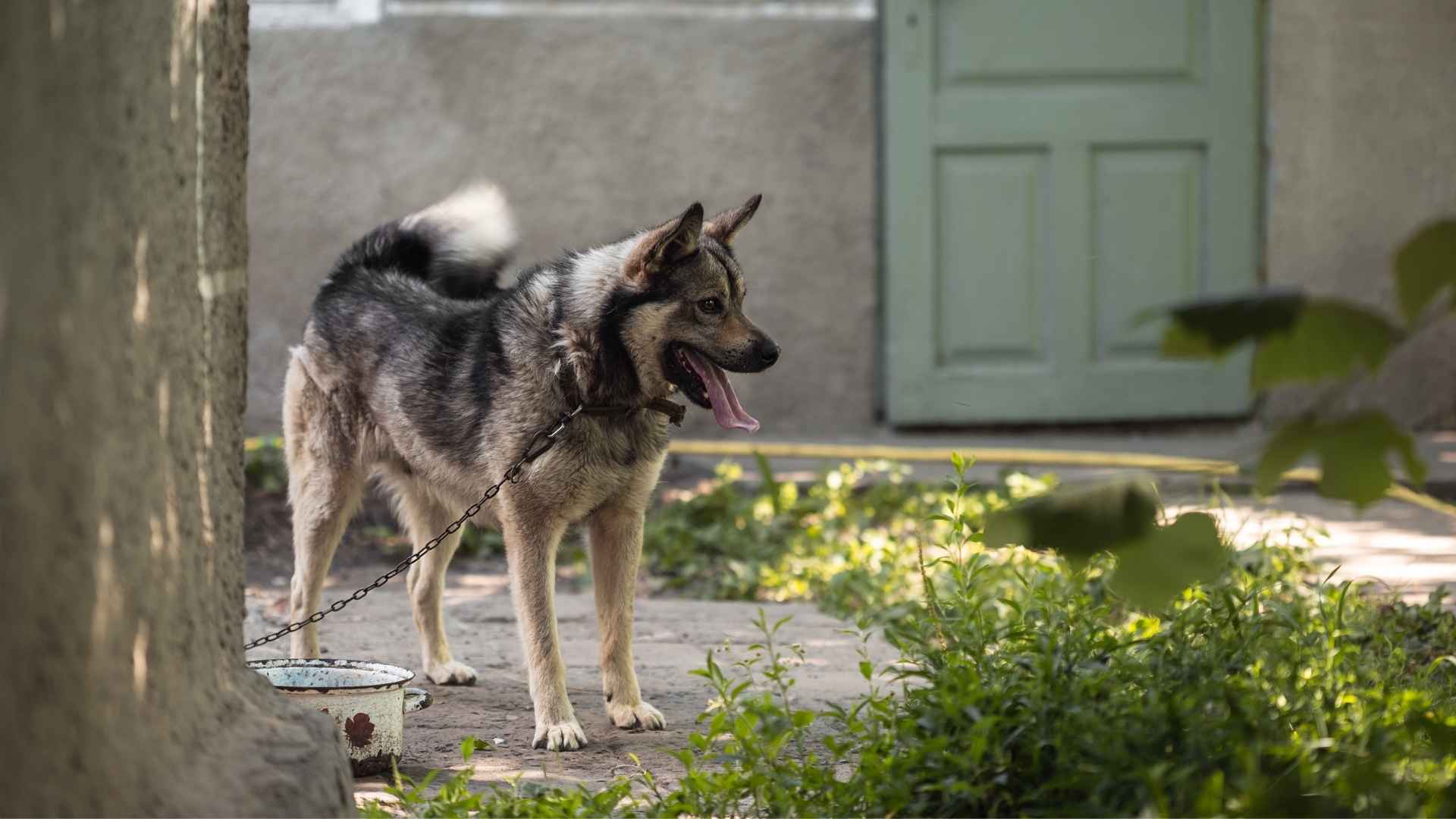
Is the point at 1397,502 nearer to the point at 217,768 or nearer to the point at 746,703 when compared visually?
the point at 746,703

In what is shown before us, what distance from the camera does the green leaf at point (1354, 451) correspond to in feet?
4.68

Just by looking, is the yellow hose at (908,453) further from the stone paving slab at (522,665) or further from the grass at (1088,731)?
the grass at (1088,731)

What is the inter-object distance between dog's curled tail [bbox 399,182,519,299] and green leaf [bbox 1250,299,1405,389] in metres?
3.36

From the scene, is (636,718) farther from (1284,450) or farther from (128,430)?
(1284,450)

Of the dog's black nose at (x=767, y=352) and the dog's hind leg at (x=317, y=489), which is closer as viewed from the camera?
the dog's black nose at (x=767, y=352)

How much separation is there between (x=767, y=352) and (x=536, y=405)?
60cm

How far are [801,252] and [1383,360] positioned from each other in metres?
A: 6.23

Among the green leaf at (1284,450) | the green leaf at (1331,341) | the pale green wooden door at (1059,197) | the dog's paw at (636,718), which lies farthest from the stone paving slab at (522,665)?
the pale green wooden door at (1059,197)

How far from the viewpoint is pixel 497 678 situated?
4.29m

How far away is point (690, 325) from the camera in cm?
365

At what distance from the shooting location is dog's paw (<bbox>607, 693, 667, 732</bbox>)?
372cm

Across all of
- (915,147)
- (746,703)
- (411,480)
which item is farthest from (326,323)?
(915,147)

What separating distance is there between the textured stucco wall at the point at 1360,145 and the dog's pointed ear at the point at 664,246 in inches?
189

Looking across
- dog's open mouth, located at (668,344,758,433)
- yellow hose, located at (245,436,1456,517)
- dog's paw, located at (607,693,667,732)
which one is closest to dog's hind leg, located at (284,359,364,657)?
dog's paw, located at (607,693,667,732)
